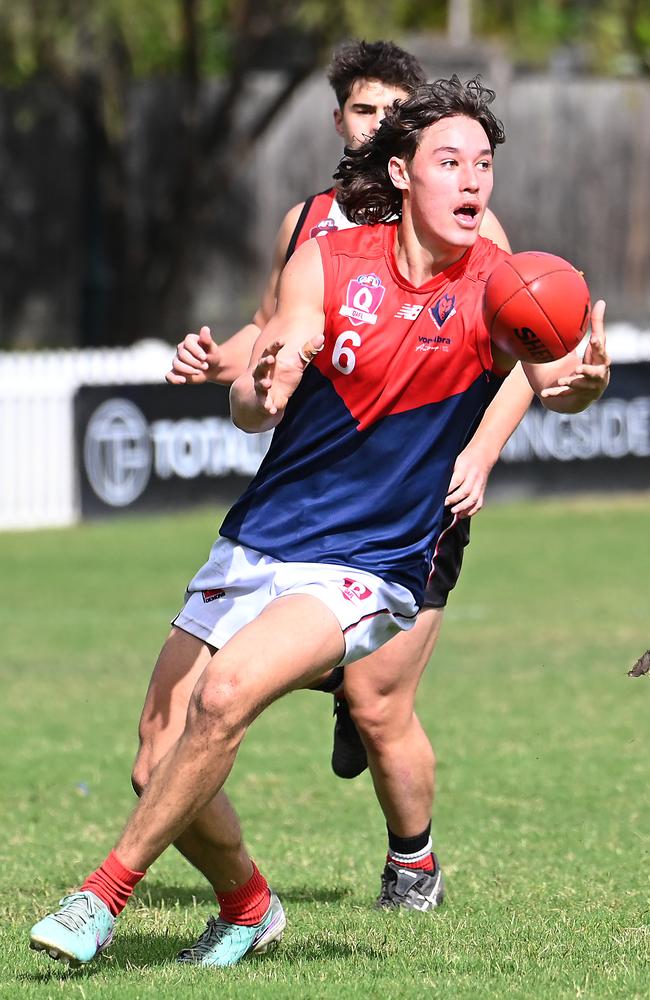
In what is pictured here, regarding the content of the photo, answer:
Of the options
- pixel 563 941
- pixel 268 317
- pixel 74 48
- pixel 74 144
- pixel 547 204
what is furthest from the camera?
Result: pixel 547 204

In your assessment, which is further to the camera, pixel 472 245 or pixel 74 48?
pixel 74 48

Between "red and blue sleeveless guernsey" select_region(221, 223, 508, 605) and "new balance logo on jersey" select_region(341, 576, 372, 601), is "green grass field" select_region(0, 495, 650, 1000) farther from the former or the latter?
"red and blue sleeveless guernsey" select_region(221, 223, 508, 605)

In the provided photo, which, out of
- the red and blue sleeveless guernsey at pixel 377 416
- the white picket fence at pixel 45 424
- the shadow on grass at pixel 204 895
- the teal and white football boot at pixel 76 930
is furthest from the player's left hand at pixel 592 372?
the white picket fence at pixel 45 424

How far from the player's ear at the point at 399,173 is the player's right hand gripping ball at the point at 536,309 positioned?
0.39 m

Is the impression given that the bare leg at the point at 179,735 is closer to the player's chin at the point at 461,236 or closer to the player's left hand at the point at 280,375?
the player's left hand at the point at 280,375

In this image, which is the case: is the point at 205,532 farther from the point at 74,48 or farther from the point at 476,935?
the point at 476,935

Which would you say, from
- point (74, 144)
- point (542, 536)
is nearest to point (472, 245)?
point (542, 536)

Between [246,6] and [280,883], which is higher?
[246,6]

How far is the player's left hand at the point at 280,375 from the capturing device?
175 inches

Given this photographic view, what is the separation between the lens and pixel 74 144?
79.9ft

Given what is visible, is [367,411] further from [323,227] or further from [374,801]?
[374,801]

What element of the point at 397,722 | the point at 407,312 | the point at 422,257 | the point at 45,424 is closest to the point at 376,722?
the point at 397,722

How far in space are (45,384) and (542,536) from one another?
4764mm

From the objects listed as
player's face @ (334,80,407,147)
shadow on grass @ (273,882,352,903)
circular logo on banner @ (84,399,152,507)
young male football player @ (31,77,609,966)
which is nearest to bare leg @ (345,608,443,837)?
shadow on grass @ (273,882,352,903)
